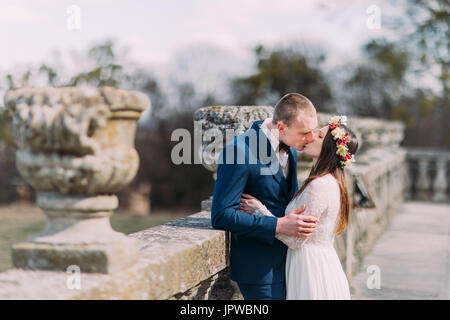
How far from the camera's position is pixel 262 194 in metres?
3.02

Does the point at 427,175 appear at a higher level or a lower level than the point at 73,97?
lower

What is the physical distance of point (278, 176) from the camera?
303cm

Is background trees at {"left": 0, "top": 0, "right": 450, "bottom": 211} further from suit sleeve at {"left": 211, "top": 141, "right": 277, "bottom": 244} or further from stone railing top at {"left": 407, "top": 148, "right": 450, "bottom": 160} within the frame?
suit sleeve at {"left": 211, "top": 141, "right": 277, "bottom": 244}

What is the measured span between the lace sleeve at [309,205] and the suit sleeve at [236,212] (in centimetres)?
10

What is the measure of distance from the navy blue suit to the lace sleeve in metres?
0.08

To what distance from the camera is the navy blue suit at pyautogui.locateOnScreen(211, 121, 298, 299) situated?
9.37 feet

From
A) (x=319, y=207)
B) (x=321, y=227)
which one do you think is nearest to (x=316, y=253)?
(x=321, y=227)

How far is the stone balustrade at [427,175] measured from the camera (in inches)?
477

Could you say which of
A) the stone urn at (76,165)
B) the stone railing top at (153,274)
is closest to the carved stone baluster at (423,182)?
the stone railing top at (153,274)

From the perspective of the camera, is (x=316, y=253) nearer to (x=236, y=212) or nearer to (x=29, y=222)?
(x=236, y=212)

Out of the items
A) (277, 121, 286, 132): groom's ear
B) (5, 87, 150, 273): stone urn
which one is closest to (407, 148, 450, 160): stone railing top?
(277, 121, 286, 132): groom's ear

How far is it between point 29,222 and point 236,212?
11516 millimetres

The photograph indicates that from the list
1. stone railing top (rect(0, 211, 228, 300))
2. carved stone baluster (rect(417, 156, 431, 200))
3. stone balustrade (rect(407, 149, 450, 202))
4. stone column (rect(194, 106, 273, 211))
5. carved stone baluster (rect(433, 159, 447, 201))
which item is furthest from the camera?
carved stone baluster (rect(417, 156, 431, 200))
